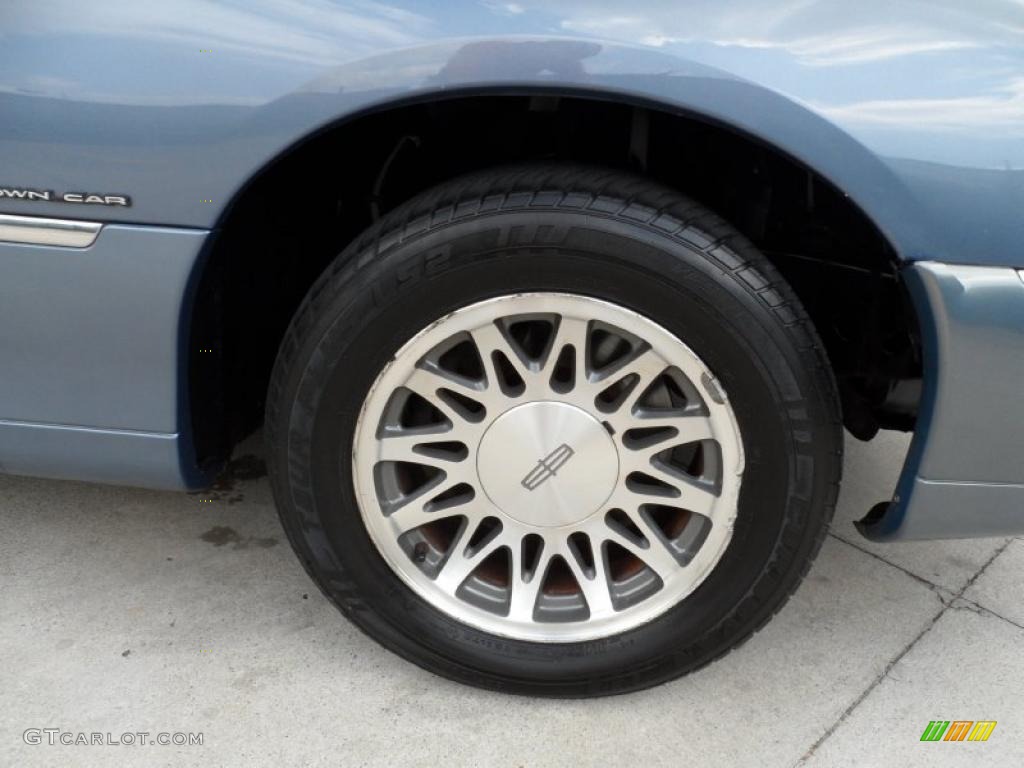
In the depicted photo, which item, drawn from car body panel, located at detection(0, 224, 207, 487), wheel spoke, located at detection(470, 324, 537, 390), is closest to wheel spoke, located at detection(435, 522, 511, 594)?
wheel spoke, located at detection(470, 324, 537, 390)

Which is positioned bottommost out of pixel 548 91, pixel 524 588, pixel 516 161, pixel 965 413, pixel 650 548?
pixel 524 588

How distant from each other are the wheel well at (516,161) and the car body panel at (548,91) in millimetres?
171

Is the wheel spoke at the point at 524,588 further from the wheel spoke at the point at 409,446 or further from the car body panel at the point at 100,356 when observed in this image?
the car body panel at the point at 100,356

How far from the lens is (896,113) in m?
1.43

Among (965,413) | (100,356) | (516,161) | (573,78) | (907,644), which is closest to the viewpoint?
(573,78)

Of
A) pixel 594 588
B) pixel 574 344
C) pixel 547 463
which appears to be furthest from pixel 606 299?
pixel 594 588

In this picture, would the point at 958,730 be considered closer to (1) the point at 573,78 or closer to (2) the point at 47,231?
(1) the point at 573,78

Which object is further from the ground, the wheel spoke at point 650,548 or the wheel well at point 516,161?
the wheel well at point 516,161

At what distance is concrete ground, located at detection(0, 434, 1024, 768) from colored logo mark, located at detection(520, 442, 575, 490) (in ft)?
1.58

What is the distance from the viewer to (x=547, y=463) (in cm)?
174

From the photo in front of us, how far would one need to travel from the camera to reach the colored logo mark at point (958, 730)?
182 cm

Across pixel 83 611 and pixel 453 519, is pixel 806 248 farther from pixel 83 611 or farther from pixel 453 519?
pixel 83 611

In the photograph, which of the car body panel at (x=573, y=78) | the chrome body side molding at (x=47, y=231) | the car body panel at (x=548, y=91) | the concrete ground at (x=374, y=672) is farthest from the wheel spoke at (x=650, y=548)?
the chrome body side molding at (x=47, y=231)

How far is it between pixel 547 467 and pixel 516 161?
0.61 m
